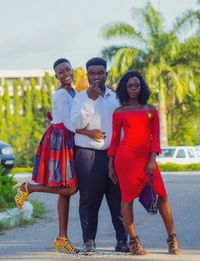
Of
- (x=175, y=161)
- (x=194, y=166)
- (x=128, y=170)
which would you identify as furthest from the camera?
(x=175, y=161)

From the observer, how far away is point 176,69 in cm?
4359

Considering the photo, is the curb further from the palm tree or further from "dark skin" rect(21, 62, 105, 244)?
the palm tree

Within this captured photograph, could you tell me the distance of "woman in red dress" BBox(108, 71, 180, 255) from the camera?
26.2ft

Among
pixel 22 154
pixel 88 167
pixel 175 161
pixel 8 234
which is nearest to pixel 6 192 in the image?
pixel 8 234

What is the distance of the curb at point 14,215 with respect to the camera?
35.5 feet

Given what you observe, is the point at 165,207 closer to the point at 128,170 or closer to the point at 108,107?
→ the point at 128,170

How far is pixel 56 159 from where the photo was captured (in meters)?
8.41

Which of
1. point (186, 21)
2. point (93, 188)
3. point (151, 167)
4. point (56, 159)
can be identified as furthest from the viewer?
point (186, 21)

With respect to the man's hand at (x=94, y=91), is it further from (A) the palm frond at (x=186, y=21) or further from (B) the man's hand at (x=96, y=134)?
(A) the palm frond at (x=186, y=21)

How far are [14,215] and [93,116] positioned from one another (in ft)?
10.4

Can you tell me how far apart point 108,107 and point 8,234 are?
8.79 feet

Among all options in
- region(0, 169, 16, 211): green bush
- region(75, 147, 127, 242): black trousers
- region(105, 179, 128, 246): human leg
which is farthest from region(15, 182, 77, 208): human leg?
region(0, 169, 16, 211): green bush

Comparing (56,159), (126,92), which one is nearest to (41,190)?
(56,159)

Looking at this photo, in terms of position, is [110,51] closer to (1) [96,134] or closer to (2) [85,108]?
(2) [85,108]
